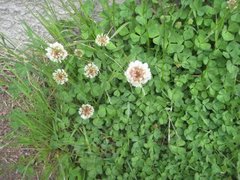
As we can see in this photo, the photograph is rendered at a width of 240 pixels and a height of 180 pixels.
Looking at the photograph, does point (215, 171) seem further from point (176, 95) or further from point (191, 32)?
point (191, 32)

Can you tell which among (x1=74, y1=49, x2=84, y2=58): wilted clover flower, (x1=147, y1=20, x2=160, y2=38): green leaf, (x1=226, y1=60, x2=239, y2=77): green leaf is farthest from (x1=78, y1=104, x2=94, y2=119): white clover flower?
(x1=226, y1=60, x2=239, y2=77): green leaf

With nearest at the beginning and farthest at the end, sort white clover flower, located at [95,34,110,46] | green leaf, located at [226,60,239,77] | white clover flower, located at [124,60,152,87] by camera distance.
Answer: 1. white clover flower, located at [124,60,152,87]
2. green leaf, located at [226,60,239,77]
3. white clover flower, located at [95,34,110,46]

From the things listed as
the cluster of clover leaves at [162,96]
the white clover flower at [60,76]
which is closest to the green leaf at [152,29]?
the cluster of clover leaves at [162,96]

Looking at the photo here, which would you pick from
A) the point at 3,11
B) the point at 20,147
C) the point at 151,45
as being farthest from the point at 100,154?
the point at 3,11

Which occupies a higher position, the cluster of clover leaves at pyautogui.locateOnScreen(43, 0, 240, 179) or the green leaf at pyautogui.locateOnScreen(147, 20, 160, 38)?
the green leaf at pyautogui.locateOnScreen(147, 20, 160, 38)

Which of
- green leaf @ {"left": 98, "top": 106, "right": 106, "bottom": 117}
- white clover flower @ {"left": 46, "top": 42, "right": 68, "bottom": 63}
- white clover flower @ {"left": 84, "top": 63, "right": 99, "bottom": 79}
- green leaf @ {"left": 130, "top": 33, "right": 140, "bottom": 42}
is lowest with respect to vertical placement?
green leaf @ {"left": 98, "top": 106, "right": 106, "bottom": 117}

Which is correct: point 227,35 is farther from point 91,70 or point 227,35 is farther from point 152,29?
point 91,70

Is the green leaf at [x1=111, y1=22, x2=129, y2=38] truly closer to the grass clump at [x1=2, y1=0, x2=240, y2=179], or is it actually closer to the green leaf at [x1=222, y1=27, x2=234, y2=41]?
the grass clump at [x1=2, y1=0, x2=240, y2=179]
